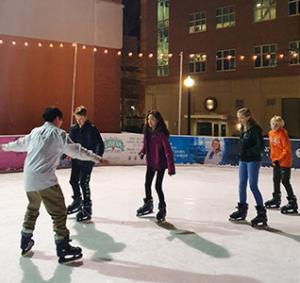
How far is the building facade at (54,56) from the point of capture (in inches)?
553

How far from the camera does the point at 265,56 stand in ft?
90.9

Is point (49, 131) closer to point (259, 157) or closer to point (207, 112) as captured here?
point (259, 157)

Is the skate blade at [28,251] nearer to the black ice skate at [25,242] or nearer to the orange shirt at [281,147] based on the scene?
the black ice skate at [25,242]

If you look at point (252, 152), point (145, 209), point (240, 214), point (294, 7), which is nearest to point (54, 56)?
point (145, 209)

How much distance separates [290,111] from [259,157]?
72.0 ft

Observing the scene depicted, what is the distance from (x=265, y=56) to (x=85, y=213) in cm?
2328

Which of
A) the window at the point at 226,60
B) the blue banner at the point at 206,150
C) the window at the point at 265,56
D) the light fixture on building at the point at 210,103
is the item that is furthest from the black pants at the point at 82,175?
the light fixture on building at the point at 210,103

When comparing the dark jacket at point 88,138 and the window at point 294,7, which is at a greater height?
the window at point 294,7

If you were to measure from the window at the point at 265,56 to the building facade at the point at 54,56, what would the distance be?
Answer: 1379 centimetres

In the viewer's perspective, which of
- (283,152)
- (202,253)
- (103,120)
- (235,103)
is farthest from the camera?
(235,103)

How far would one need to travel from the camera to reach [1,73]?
14.1m

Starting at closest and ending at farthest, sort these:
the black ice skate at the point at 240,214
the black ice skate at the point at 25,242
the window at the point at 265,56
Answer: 1. the black ice skate at the point at 25,242
2. the black ice skate at the point at 240,214
3. the window at the point at 265,56

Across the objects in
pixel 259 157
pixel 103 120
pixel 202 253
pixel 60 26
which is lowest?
pixel 202 253

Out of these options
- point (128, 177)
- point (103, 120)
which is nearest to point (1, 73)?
point (103, 120)
